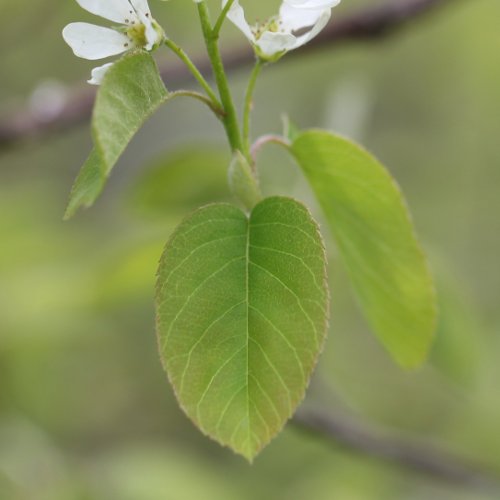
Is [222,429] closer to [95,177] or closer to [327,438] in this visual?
[95,177]

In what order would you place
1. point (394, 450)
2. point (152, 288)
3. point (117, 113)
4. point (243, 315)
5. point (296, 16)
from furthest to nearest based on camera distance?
1. point (152, 288)
2. point (394, 450)
3. point (296, 16)
4. point (243, 315)
5. point (117, 113)

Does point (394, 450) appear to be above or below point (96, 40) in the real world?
below

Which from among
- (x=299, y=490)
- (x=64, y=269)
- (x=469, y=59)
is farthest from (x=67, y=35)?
(x=469, y=59)

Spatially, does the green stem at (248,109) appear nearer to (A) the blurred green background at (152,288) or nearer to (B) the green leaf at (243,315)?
(B) the green leaf at (243,315)

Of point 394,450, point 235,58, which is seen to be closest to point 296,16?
point 235,58

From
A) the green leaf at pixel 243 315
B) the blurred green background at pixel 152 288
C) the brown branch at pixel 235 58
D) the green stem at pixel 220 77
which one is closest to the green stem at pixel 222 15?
the green stem at pixel 220 77

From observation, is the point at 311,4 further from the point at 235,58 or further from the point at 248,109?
the point at 235,58

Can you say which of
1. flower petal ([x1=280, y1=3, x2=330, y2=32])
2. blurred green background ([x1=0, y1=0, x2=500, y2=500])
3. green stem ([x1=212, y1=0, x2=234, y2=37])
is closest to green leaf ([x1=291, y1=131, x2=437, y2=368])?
flower petal ([x1=280, y1=3, x2=330, y2=32])
